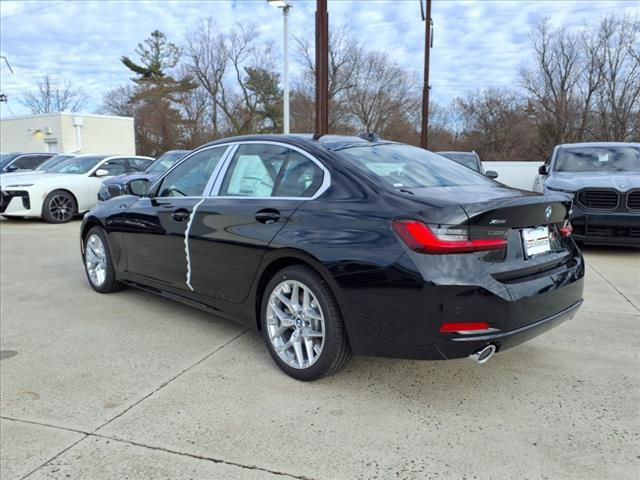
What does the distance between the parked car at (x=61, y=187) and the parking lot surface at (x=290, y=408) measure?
25.7 feet

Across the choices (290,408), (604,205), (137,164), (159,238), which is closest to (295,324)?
(290,408)

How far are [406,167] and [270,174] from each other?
3.01 ft

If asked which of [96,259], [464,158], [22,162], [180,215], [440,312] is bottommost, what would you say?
[96,259]

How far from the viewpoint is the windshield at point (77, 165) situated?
488 inches

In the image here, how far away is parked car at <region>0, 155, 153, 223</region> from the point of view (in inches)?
444

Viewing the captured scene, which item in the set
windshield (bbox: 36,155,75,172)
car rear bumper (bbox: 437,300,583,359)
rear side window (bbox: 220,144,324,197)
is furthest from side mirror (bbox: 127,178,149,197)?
windshield (bbox: 36,155,75,172)

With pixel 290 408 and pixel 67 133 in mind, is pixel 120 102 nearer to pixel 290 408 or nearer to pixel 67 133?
pixel 67 133

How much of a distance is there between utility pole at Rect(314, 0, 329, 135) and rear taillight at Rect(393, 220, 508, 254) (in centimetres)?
1049

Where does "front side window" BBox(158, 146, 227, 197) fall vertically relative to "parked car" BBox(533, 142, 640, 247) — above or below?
above

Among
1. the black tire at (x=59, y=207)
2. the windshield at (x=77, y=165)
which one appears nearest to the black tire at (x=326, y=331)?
the black tire at (x=59, y=207)

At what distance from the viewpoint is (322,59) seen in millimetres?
12391

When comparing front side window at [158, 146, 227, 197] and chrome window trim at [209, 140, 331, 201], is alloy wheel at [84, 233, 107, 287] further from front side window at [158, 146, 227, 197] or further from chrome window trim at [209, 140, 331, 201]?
chrome window trim at [209, 140, 331, 201]

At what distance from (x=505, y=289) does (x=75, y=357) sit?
2.93 meters

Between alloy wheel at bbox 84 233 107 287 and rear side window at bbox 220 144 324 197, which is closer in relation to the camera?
rear side window at bbox 220 144 324 197
